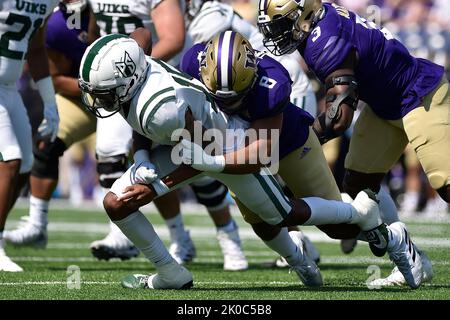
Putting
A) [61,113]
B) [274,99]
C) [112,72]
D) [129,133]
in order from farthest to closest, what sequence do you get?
[61,113], [129,133], [274,99], [112,72]

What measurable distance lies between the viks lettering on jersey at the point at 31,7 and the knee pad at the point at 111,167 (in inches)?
41.3

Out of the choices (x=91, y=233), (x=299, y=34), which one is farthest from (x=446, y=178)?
(x=91, y=233)

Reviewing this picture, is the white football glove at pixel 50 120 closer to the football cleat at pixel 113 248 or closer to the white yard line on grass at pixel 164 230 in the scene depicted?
the football cleat at pixel 113 248

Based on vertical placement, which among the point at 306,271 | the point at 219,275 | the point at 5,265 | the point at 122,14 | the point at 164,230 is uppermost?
the point at 122,14

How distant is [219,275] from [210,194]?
3.13 feet

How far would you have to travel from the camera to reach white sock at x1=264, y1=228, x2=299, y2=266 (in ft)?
16.1

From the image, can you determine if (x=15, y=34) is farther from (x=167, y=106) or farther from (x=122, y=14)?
(x=167, y=106)

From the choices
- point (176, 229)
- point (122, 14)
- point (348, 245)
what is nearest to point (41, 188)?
point (176, 229)

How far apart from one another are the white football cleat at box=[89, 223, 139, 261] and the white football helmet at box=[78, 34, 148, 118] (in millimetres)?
2134

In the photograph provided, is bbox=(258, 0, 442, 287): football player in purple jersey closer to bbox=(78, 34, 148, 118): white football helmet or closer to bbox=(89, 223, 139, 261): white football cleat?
bbox=(78, 34, 148, 118): white football helmet

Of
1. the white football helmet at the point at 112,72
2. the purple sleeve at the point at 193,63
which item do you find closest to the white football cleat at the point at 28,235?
the purple sleeve at the point at 193,63

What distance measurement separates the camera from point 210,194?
6.62m

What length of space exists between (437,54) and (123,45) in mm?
8694

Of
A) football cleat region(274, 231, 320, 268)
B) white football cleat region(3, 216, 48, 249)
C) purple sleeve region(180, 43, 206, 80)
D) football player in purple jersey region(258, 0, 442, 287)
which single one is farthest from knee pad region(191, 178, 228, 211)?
purple sleeve region(180, 43, 206, 80)
